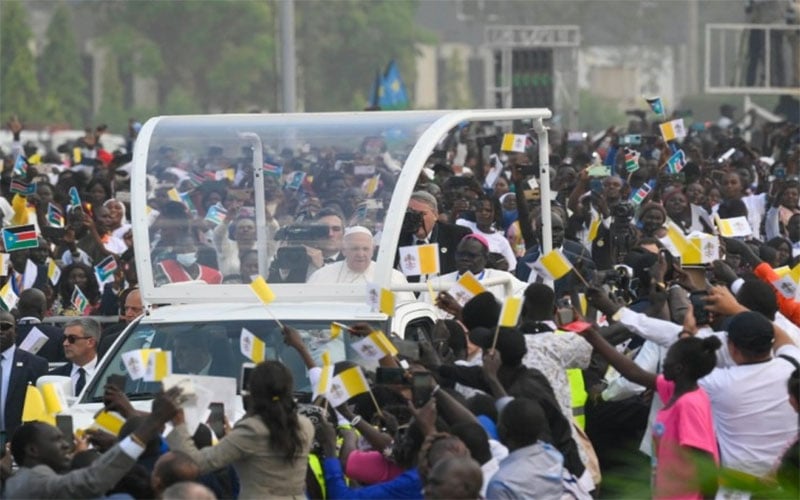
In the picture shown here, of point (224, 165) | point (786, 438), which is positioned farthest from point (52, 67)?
point (786, 438)

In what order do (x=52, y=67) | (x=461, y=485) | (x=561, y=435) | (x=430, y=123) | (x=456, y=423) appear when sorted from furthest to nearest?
(x=52, y=67) → (x=430, y=123) → (x=561, y=435) → (x=456, y=423) → (x=461, y=485)

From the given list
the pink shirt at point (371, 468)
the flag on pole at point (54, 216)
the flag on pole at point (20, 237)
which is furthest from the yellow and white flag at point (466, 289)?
the flag on pole at point (54, 216)

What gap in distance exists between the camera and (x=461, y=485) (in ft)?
23.0

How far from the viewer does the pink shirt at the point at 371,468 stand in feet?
26.8

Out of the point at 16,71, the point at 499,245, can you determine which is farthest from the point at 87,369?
the point at 16,71

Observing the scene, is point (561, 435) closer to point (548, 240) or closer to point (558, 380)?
point (558, 380)

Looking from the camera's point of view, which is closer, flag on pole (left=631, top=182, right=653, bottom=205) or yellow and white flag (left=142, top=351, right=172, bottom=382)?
yellow and white flag (left=142, top=351, right=172, bottom=382)

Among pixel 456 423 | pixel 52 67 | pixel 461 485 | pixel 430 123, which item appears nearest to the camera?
pixel 461 485

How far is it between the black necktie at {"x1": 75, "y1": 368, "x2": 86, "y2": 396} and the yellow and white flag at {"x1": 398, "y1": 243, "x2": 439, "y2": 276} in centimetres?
190

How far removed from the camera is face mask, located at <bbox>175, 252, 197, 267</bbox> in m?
11.5

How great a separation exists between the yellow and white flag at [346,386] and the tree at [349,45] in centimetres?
5987

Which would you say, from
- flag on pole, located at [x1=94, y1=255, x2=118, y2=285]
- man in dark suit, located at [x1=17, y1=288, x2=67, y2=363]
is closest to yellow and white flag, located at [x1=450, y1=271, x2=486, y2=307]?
man in dark suit, located at [x1=17, y1=288, x2=67, y2=363]

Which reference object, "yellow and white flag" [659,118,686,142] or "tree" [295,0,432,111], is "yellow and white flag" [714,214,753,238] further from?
"tree" [295,0,432,111]

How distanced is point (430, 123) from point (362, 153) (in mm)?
432
